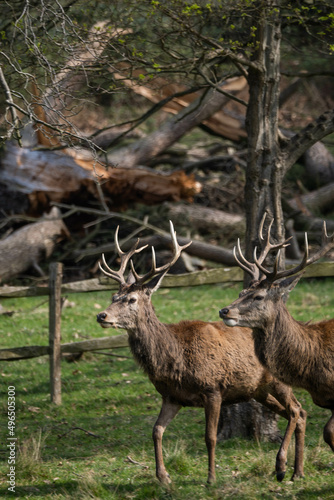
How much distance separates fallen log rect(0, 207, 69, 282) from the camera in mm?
13359

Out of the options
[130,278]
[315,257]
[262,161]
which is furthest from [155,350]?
[262,161]

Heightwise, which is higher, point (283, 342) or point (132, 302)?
point (132, 302)

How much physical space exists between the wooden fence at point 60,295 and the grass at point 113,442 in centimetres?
68

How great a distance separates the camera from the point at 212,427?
621cm

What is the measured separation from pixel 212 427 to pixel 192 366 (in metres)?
0.60

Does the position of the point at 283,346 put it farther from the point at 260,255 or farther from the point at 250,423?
the point at 250,423

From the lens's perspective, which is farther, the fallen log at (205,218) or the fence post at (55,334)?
the fallen log at (205,218)

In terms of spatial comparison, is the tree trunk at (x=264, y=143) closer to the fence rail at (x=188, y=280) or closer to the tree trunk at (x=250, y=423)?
the fence rail at (x=188, y=280)

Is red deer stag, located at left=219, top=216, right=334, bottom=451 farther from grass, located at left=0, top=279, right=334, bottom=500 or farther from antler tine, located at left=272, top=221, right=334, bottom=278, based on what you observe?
grass, located at left=0, top=279, right=334, bottom=500

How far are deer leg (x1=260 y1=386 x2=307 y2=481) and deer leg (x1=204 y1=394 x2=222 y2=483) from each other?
606 mm

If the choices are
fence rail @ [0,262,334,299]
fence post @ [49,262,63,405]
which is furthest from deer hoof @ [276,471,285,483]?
fence post @ [49,262,63,405]

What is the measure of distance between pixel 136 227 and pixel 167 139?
2460 millimetres

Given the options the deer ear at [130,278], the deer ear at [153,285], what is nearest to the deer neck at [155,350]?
the deer ear at [153,285]

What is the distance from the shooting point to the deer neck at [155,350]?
20.7 feet
